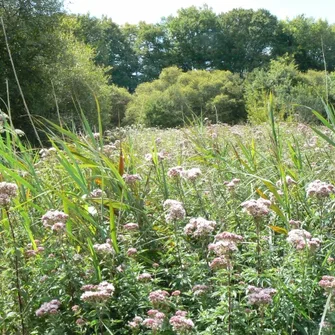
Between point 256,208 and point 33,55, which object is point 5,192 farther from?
point 33,55

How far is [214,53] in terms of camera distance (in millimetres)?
52875

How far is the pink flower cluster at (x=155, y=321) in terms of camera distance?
133cm

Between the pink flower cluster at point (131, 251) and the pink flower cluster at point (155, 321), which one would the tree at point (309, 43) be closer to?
the pink flower cluster at point (131, 251)

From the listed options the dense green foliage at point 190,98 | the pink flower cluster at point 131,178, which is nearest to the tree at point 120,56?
the dense green foliage at point 190,98

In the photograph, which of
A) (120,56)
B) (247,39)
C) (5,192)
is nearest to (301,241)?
(5,192)

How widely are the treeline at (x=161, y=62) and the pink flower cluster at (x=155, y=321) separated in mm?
12505

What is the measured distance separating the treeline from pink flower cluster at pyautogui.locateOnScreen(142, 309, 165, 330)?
12505 millimetres

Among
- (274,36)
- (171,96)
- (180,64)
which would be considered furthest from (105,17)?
(171,96)

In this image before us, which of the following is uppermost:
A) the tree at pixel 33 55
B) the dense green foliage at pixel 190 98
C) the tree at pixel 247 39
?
the tree at pixel 247 39

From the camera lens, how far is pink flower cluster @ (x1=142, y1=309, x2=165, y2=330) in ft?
4.35

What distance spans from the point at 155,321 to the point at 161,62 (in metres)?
54.7

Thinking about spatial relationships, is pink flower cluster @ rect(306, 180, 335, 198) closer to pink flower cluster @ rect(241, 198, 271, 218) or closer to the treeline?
pink flower cluster @ rect(241, 198, 271, 218)

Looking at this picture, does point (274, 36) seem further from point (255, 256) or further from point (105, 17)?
point (255, 256)

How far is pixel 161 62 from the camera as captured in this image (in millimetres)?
54531
